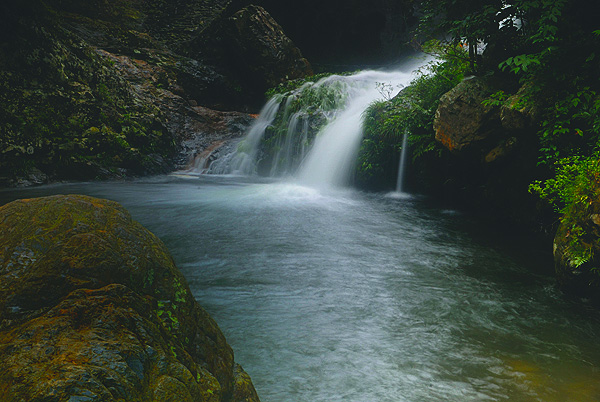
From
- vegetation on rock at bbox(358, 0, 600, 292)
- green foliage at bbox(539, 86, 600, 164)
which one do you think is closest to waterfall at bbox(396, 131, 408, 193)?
vegetation on rock at bbox(358, 0, 600, 292)

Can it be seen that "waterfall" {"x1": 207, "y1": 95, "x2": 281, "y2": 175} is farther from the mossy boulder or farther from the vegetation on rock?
the mossy boulder

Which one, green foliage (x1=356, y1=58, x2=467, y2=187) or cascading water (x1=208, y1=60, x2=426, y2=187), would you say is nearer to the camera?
green foliage (x1=356, y1=58, x2=467, y2=187)

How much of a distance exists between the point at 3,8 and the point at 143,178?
17.3 feet

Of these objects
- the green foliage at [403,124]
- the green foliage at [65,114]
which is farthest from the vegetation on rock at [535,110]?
the green foliage at [65,114]

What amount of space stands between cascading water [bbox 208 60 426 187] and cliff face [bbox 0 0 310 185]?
6.58ft

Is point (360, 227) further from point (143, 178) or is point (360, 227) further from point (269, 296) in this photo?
point (143, 178)

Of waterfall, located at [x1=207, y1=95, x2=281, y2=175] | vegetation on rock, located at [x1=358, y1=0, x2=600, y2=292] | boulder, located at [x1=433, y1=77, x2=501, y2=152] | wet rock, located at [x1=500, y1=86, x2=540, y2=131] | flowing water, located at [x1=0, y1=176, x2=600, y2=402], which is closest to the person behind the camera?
flowing water, located at [x1=0, y1=176, x2=600, y2=402]

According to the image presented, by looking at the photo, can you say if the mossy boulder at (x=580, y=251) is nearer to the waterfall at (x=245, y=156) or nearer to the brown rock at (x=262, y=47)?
the waterfall at (x=245, y=156)

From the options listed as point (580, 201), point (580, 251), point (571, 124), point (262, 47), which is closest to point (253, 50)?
point (262, 47)

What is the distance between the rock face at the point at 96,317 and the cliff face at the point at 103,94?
8966mm

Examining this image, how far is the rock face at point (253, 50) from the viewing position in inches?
629

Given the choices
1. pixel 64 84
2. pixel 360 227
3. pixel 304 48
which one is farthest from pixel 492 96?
pixel 304 48

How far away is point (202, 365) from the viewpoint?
153 cm

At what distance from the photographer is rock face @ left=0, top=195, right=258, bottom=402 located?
1061 millimetres
